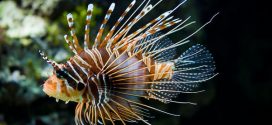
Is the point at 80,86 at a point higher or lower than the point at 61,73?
lower

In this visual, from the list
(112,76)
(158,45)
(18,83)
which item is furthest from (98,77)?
(18,83)

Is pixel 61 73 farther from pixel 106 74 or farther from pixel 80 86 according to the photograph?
pixel 106 74

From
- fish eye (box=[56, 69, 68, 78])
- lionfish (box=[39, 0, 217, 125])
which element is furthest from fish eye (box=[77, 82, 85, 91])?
fish eye (box=[56, 69, 68, 78])

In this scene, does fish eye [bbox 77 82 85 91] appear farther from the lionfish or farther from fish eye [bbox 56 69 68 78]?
fish eye [bbox 56 69 68 78]

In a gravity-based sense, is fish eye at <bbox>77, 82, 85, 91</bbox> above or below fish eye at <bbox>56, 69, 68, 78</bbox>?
below

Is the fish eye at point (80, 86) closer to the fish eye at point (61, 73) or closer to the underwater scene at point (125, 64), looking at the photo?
the underwater scene at point (125, 64)

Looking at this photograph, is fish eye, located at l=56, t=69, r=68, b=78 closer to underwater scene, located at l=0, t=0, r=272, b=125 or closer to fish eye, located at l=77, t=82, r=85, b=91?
underwater scene, located at l=0, t=0, r=272, b=125

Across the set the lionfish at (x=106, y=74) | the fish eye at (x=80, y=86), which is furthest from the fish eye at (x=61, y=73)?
the fish eye at (x=80, y=86)

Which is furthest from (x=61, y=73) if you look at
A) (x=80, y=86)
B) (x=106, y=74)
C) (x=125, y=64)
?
(x=125, y=64)
